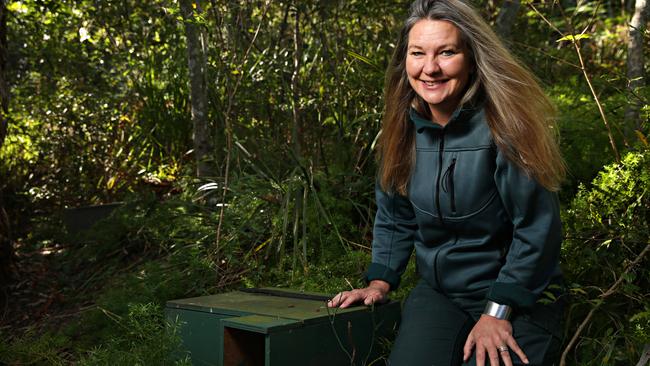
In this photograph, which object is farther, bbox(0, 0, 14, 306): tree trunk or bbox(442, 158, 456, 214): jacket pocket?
bbox(0, 0, 14, 306): tree trunk

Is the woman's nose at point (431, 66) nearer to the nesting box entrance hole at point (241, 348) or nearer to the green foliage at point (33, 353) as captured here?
the nesting box entrance hole at point (241, 348)

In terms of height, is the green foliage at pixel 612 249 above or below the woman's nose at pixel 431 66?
below

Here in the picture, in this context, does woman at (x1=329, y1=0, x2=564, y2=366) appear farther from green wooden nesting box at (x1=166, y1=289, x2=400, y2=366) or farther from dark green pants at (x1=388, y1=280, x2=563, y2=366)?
green wooden nesting box at (x1=166, y1=289, x2=400, y2=366)

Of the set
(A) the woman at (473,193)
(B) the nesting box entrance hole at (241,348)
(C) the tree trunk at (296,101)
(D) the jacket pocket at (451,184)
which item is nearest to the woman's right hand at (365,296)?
(A) the woman at (473,193)

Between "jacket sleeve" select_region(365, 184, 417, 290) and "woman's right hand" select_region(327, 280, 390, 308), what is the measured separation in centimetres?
4

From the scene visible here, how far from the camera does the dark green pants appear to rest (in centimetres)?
251

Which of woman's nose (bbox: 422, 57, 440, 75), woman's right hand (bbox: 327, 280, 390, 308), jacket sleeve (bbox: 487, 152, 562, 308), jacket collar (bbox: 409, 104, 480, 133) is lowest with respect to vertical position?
woman's right hand (bbox: 327, 280, 390, 308)

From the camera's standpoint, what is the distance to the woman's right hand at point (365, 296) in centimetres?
296

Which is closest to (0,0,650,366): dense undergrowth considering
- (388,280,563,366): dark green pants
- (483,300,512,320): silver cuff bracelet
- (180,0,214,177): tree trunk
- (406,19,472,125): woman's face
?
(180,0,214,177): tree trunk

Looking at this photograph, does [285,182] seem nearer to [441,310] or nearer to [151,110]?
[441,310]

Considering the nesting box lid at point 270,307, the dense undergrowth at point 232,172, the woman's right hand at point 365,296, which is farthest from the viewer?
the dense undergrowth at point 232,172

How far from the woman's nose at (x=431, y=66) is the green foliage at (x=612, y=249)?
3.44ft

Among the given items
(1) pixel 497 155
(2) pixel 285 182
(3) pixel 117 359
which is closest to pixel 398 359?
(1) pixel 497 155

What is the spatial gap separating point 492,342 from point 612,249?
113 centimetres
